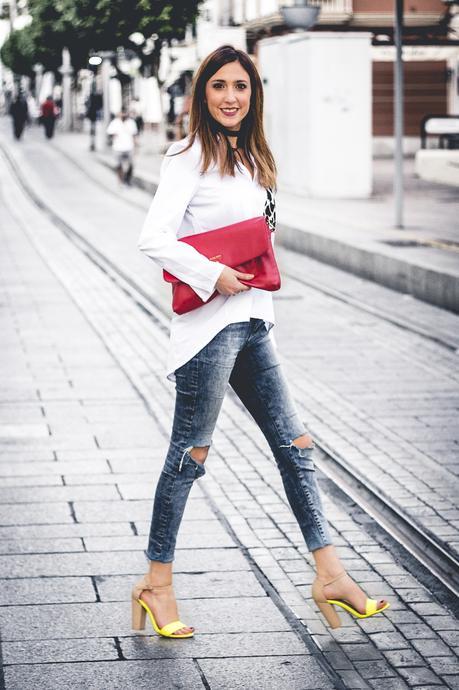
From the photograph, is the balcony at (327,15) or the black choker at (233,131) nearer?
the black choker at (233,131)

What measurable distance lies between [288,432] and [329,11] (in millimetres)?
36736

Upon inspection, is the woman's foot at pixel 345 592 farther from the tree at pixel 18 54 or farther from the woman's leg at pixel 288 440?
the tree at pixel 18 54

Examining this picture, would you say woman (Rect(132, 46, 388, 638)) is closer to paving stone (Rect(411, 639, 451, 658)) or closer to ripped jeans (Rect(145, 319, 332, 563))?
ripped jeans (Rect(145, 319, 332, 563))

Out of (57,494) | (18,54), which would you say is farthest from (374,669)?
(18,54)

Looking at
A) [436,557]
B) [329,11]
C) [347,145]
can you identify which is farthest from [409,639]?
[329,11]

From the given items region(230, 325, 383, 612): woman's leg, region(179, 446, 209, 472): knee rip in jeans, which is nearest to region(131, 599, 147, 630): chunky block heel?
region(179, 446, 209, 472): knee rip in jeans

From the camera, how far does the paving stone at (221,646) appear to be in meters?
4.44

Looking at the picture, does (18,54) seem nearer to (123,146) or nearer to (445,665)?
(123,146)

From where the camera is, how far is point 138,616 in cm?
464

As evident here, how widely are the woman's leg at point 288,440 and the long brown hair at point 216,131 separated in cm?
53

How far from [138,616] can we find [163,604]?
10 centimetres

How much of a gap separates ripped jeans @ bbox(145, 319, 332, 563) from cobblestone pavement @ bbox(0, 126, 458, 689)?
366 mm

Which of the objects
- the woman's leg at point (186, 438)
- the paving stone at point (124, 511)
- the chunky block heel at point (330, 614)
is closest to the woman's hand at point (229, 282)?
the woman's leg at point (186, 438)

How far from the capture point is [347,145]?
24156mm
